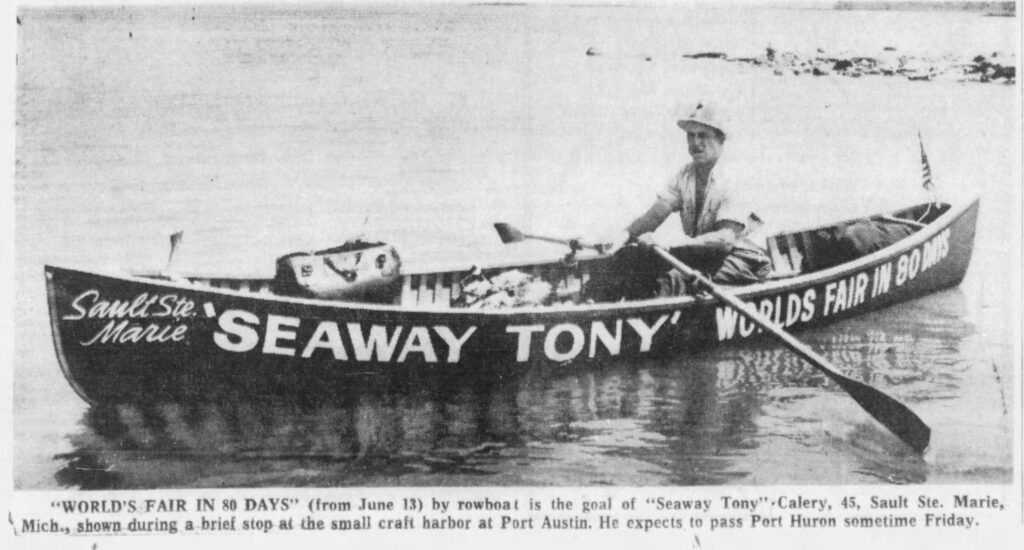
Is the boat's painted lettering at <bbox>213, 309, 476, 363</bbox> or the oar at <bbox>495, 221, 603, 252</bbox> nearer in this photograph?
the boat's painted lettering at <bbox>213, 309, 476, 363</bbox>

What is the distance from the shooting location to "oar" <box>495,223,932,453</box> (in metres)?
3.25

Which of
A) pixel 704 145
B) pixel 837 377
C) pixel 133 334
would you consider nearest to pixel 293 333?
pixel 133 334

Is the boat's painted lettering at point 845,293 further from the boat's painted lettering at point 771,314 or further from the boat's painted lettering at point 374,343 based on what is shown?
the boat's painted lettering at point 374,343

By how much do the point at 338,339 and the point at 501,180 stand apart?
721 mm

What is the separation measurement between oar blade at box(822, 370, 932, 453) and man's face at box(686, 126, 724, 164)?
2.61 ft

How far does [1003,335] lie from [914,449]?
0.48 m

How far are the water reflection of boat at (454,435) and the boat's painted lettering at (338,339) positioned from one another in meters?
0.07

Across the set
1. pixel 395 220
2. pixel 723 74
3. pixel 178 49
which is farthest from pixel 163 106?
pixel 723 74

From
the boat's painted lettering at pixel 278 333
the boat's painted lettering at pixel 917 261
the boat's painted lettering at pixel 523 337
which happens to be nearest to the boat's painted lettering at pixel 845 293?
the boat's painted lettering at pixel 917 261

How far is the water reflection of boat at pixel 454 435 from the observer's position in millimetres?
3189

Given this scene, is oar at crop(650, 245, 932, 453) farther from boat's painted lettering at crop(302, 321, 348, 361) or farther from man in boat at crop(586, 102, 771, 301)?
boat's painted lettering at crop(302, 321, 348, 361)

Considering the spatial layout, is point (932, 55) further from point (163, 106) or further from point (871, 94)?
point (163, 106)

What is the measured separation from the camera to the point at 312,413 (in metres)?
3.24

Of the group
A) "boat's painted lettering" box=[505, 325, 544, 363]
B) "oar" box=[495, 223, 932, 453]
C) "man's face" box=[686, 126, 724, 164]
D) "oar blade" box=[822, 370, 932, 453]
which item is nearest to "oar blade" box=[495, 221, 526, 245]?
"oar" box=[495, 223, 932, 453]
